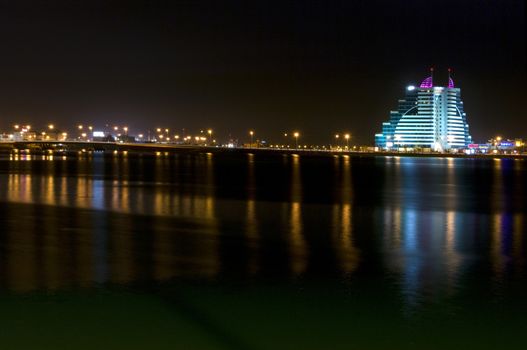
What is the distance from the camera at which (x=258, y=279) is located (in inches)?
510

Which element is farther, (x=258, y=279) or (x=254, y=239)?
(x=254, y=239)

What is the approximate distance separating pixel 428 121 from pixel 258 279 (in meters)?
184

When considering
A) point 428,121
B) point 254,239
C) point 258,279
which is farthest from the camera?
point 428,121

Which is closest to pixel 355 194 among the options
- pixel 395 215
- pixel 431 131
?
pixel 395 215

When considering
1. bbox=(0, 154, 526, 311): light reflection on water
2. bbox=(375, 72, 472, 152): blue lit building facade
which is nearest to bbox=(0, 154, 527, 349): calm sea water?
bbox=(0, 154, 526, 311): light reflection on water

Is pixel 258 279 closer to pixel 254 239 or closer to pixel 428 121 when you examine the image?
pixel 254 239

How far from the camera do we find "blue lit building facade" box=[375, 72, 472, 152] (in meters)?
190

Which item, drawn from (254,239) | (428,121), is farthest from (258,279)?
(428,121)

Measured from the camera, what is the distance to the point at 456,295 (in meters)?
12.0

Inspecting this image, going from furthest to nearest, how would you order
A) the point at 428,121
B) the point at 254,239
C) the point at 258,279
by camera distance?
the point at 428,121
the point at 254,239
the point at 258,279

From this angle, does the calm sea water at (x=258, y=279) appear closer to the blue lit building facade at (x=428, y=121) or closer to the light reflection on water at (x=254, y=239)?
the light reflection on water at (x=254, y=239)

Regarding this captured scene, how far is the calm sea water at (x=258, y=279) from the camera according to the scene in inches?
380

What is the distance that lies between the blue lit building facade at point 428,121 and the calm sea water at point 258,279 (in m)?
170

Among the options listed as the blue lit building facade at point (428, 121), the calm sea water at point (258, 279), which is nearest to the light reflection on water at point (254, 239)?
the calm sea water at point (258, 279)
